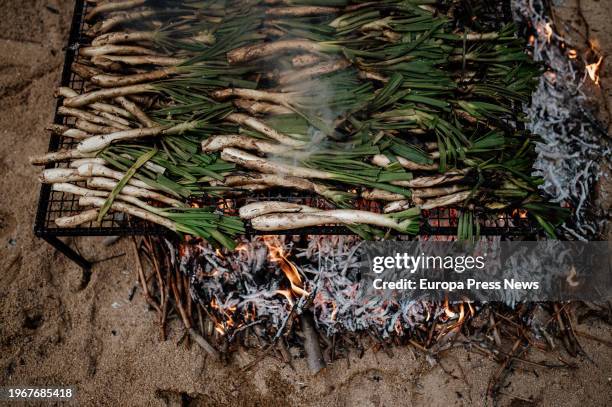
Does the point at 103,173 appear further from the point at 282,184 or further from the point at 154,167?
the point at 282,184

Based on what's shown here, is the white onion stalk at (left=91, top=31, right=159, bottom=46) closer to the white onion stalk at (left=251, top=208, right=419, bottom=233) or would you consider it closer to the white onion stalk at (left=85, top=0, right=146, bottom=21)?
the white onion stalk at (left=85, top=0, right=146, bottom=21)

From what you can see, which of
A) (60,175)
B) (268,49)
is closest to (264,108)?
(268,49)

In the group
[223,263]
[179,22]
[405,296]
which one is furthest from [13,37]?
[405,296]

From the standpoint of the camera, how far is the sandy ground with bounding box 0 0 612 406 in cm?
312

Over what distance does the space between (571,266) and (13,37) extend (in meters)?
4.96

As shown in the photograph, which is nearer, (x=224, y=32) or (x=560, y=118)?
(x=224, y=32)

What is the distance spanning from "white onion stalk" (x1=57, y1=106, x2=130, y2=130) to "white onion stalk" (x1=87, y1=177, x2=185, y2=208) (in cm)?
39

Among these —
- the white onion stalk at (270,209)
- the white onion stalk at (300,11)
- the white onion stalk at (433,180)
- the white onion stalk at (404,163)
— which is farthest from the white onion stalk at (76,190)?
the white onion stalk at (433,180)

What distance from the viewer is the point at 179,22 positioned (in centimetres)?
310

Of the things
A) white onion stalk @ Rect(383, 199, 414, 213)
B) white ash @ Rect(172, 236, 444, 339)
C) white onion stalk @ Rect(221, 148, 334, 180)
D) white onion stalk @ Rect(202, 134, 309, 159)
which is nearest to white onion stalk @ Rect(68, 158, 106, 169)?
white onion stalk @ Rect(202, 134, 309, 159)

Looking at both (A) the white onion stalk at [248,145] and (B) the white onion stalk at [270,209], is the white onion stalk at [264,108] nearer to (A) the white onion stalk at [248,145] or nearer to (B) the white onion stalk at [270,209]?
(A) the white onion stalk at [248,145]

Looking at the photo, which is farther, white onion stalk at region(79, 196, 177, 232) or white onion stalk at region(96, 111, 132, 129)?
white onion stalk at region(96, 111, 132, 129)

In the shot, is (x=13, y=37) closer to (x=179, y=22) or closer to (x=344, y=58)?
(x=179, y=22)

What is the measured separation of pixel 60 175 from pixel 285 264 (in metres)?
1.59
